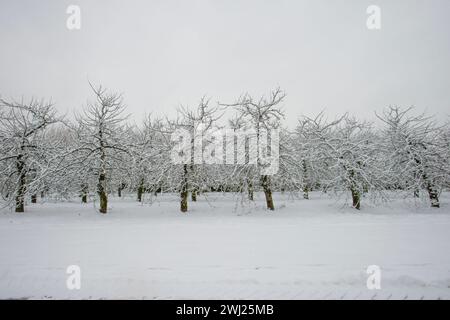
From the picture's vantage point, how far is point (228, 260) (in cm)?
679

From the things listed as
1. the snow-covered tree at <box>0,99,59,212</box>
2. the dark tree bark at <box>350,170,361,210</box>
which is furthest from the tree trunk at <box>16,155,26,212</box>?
the dark tree bark at <box>350,170,361,210</box>

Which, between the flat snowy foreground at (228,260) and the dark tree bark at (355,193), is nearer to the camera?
the flat snowy foreground at (228,260)

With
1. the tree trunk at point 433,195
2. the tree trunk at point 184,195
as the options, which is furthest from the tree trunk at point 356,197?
the tree trunk at point 184,195

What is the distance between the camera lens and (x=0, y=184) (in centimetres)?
1717

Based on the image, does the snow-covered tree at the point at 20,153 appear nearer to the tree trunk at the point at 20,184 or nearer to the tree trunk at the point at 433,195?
the tree trunk at the point at 20,184

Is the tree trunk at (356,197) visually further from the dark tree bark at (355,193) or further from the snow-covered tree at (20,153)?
the snow-covered tree at (20,153)

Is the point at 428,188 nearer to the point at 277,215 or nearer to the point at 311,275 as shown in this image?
the point at 277,215

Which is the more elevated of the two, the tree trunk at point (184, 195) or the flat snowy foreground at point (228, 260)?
the tree trunk at point (184, 195)

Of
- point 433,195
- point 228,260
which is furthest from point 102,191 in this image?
point 433,195

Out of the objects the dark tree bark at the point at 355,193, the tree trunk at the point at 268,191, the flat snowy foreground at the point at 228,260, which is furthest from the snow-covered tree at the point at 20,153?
the dark tree bark at the point at 355,193

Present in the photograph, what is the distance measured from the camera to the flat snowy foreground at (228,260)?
523 centimetres

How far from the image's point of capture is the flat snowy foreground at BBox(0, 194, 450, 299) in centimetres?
523
